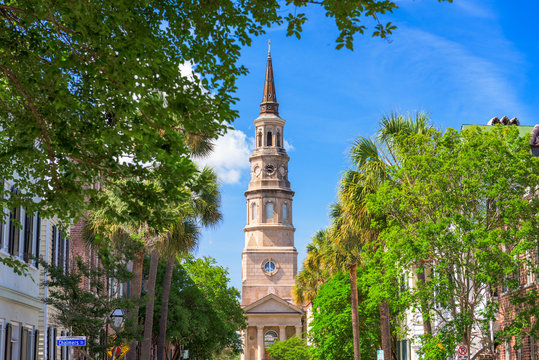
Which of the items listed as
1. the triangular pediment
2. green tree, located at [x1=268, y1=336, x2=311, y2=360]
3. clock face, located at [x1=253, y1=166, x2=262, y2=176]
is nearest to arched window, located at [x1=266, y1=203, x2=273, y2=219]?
clock face, located at [x1=253, y1=166, x2=262, y2=176]

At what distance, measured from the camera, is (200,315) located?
4966cm

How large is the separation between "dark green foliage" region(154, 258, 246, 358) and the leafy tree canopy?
98.0ft

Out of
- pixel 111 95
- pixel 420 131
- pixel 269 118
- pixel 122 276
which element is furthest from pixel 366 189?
pixel 269 118

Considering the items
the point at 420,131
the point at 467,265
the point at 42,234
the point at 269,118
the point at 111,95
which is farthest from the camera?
the point at 269,118

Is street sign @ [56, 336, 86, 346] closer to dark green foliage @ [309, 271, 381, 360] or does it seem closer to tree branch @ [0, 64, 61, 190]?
tree branch @ [0, 64, 61, 190]

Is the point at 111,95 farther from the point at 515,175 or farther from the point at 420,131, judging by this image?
the point at 420,131

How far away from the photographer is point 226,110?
11.3 meters

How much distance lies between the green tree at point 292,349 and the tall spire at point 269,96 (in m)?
40.1

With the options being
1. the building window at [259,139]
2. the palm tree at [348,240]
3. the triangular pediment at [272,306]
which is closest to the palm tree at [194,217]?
the palm tree at [348,240]

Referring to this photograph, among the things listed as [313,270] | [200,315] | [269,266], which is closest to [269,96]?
[269,266]

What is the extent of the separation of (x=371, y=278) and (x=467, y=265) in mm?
3986

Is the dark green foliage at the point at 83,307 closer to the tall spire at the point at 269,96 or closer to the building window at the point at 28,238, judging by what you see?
the building window at the point at 28,238

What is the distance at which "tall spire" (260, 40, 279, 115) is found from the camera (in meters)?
116

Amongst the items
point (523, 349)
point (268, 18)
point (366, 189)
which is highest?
point (366, 189)
